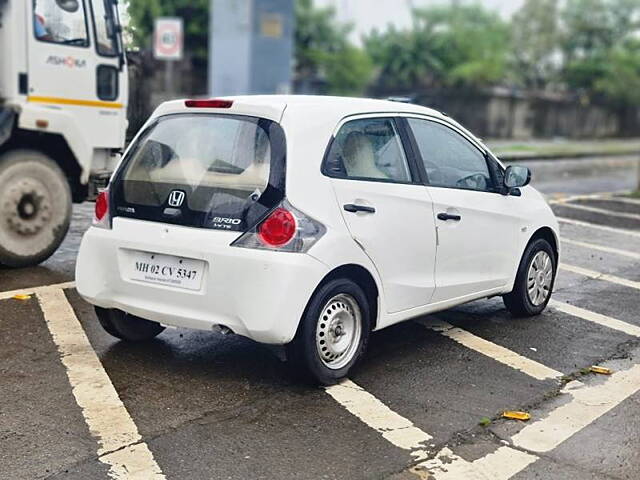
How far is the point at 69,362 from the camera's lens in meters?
5.70

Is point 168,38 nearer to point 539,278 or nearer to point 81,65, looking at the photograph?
point 81,65

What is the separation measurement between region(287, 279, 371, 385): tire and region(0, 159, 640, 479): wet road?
0.13m

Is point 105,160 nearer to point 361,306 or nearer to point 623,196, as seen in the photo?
point 361,306

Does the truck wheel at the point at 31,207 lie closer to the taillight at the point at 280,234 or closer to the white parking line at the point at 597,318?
the taillight at the point at 280,234

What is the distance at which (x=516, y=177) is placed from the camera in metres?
6.64

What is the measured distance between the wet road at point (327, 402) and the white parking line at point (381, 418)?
0.5 inches

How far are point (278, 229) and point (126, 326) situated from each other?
5.05 ft

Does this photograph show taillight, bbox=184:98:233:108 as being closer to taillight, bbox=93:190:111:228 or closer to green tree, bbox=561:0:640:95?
taillight, bbox=93:190:111:228

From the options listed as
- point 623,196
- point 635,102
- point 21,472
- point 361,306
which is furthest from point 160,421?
point 635,102

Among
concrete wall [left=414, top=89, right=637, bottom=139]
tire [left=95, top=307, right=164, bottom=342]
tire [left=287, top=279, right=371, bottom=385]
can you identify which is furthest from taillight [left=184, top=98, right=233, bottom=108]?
concrete wall [left=414, top=89, right=637, bottom=139]

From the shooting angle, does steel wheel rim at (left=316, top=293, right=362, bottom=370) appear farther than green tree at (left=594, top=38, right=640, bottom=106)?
No

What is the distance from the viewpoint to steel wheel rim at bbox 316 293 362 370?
528 centimetres

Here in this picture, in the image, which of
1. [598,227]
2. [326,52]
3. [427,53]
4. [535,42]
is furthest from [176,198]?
[535,42]

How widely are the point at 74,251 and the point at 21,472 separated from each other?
5082 millimetres
